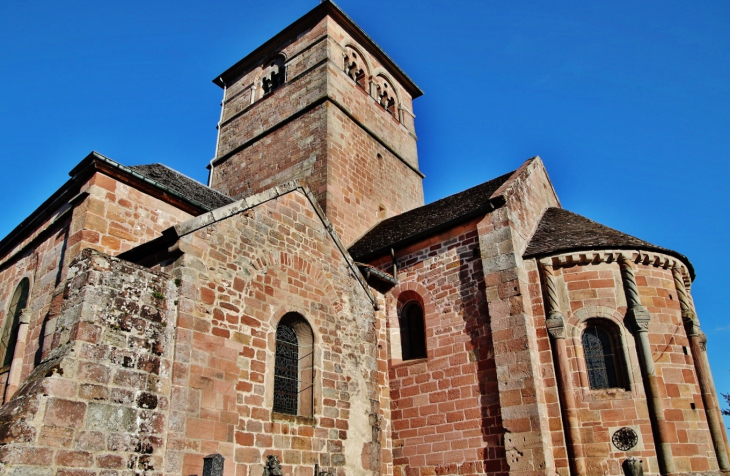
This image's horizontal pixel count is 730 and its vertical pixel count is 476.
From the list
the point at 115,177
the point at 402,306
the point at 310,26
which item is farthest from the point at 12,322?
the point at 310,26

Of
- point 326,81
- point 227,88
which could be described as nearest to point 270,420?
point 326,81

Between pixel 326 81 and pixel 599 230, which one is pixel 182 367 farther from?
pixel 326 81

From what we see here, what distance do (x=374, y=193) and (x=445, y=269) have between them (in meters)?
6.48

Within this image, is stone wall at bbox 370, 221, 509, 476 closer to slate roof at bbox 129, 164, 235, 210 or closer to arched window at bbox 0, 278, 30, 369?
slate roof at bbox 129, 164, 235, 210

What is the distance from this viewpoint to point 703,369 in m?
10.3

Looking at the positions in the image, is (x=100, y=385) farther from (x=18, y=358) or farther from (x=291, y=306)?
(x=18, y=358)

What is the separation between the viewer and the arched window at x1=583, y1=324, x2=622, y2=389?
401 inches

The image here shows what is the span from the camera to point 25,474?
215 inches

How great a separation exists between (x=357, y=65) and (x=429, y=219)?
29.2 feet

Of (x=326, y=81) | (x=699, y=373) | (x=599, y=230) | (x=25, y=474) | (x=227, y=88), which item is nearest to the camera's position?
(x=25, y=474)

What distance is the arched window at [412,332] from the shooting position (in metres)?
12.0

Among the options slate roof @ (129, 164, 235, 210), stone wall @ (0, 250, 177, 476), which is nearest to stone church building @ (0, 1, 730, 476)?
stone wall @ (0, 250, 177, 476)

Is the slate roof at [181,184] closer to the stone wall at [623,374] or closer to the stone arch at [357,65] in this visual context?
the stone wall at [623,374]

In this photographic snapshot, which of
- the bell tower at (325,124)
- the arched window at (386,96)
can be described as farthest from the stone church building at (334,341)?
the arched window at (386,96)
